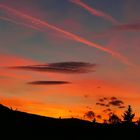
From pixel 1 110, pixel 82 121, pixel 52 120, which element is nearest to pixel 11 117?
pixel 1 110

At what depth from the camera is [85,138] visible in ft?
72.3

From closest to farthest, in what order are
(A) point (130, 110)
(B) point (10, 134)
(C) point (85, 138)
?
(B) point (10, 134) → (C) point (85, 138) → (A) point (130, 110)

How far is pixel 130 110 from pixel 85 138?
10269 cm

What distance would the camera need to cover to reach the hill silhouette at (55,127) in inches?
818

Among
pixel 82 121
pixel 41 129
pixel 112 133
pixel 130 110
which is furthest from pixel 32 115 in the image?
pixel 130 110

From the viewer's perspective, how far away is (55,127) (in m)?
21.6

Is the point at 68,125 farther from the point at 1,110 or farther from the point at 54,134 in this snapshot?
the point at 1,110

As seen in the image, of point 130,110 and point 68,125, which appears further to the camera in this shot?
point 130,110

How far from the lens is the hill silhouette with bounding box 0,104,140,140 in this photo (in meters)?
20.8

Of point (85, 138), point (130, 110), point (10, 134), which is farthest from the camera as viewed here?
point (130, 110)

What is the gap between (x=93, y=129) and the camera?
22.3m

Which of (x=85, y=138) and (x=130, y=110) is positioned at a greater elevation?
(x=130, y=110)

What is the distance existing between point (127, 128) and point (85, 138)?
2.50 meters

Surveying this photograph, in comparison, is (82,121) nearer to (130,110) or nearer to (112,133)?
(112,133)
